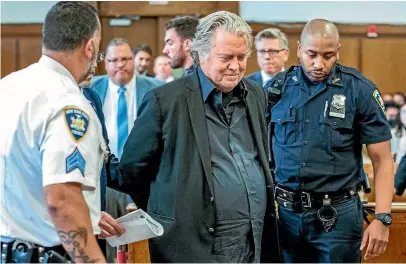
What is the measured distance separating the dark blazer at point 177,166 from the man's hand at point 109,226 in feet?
0.70

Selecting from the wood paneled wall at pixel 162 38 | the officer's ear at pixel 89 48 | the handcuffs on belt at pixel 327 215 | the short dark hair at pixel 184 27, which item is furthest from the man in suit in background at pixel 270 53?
the officer's ear at pixel 89 48

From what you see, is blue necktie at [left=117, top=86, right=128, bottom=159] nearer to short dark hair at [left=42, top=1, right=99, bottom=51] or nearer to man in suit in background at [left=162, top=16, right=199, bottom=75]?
man in suit in background at [left=162, top=16, right=199, bottom=75]

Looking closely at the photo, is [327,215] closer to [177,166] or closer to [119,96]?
[177,166]

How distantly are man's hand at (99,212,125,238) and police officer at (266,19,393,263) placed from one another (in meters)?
0.95

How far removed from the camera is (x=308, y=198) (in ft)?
10.3

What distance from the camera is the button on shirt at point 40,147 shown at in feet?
6.51

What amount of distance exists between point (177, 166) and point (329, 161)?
0.79 m

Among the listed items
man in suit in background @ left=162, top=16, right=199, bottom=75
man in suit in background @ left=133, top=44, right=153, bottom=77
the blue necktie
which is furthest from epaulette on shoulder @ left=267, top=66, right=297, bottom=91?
man in suit in background @ left=133, top=44, right=153, bottom=77

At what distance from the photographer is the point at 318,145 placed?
316cm

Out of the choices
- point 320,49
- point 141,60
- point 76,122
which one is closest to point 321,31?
point 320,49

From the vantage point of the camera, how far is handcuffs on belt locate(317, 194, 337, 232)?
3.11 meters

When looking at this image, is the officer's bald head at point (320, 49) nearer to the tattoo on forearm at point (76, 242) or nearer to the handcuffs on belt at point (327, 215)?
the handcuffs on belt at point (327, 215)

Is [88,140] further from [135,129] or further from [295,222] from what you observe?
[295,222]

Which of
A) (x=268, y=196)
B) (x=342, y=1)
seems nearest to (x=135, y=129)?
(x=268, y=196)
